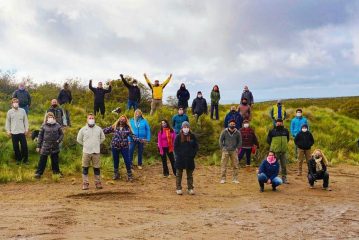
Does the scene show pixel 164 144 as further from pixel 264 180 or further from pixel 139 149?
pixel 264 180

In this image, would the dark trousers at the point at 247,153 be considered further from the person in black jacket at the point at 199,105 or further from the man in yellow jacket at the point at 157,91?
the man in yellow jacket at the point at 157,91

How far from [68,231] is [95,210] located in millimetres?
1598

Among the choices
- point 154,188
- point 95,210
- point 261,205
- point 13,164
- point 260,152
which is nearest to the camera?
point 95,210

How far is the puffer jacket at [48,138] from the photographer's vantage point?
1224 centimetres

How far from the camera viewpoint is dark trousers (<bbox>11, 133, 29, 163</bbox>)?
13329 mm

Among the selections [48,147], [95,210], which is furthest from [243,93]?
[95,210]

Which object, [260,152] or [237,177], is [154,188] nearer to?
[237,177]

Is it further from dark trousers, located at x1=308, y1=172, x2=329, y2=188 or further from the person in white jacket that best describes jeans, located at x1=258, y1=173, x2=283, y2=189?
the person in white jacket

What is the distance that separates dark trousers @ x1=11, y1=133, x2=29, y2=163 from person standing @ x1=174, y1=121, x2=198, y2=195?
4.78 meters

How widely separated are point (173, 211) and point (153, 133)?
843 cm

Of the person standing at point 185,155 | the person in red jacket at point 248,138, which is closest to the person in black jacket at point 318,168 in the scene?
the person in red jacket at point 248,138

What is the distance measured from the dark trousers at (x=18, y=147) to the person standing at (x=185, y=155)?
478cm

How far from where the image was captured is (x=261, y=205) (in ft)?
33.8

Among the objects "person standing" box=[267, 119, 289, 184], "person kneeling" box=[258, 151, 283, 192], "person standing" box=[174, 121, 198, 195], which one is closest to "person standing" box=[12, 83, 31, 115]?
"person standing" box=[174, 121, 198, 195]
